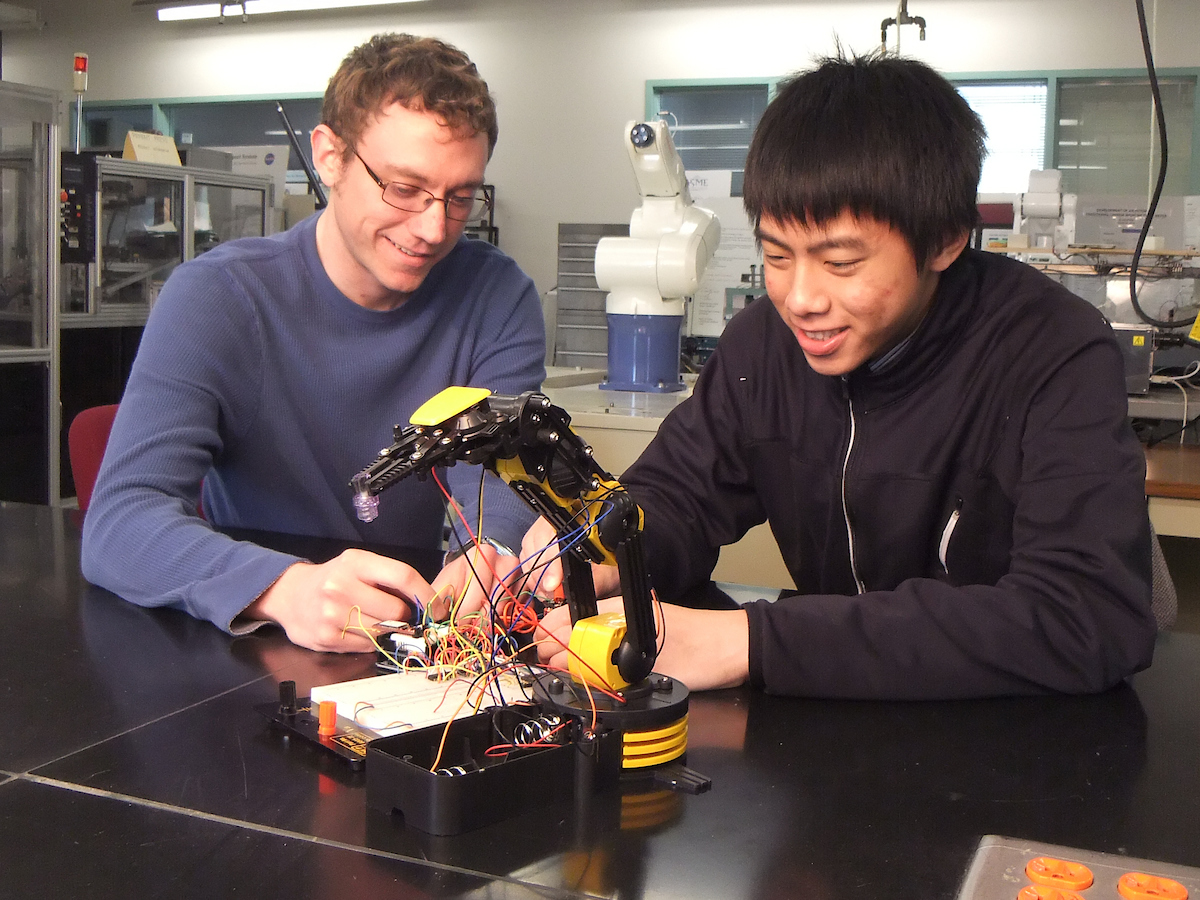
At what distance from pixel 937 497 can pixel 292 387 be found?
0.87 m

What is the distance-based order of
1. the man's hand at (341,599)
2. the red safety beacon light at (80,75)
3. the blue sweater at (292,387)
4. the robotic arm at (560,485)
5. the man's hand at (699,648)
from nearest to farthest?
the robotic arm at (560,485)
the man's hand at (699,648)
the man's hand at (341,599)
the blue sweater at (292,387)
the red safety beacon light at (80,75)

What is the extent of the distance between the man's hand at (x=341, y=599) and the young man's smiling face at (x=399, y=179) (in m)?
0.49

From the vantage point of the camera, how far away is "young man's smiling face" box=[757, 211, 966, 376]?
1.04 metres

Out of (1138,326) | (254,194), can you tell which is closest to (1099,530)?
(1138,326)

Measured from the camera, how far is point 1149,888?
1.86ft

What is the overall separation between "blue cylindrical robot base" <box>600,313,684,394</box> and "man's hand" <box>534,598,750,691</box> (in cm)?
179

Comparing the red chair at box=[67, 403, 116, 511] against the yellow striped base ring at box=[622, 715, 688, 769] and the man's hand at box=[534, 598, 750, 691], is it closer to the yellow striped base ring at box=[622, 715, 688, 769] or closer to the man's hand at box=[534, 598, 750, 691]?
the man's hand at box=[534, 598, 750, 691]

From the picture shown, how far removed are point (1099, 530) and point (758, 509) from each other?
0.45 m

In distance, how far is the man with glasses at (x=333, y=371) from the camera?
109cm

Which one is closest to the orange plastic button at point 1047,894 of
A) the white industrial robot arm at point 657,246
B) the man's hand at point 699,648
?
the man's hand at point 699,648

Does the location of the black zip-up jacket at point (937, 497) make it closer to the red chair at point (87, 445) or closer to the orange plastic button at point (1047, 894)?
the orange plastic button at point (1047, 894)

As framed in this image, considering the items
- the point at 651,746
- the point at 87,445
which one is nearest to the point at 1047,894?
the point at 651,746

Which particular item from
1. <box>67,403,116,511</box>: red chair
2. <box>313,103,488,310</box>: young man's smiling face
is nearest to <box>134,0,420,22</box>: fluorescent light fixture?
<box>67,403,116,511</box>: red chair

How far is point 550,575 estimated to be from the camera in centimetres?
108
